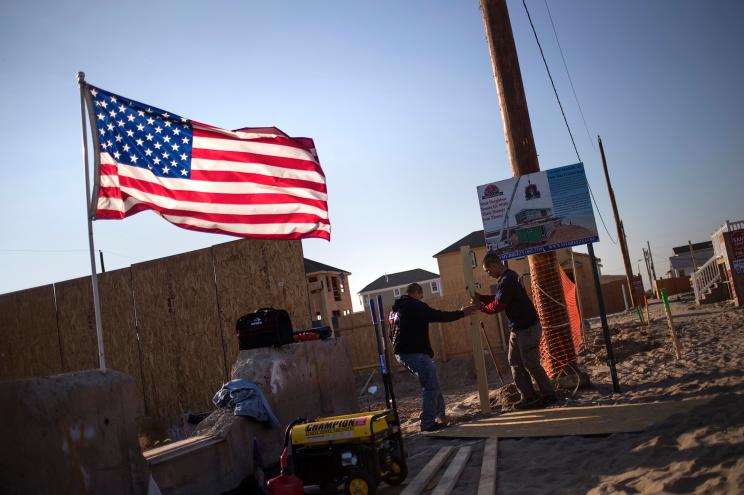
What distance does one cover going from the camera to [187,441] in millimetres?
6152

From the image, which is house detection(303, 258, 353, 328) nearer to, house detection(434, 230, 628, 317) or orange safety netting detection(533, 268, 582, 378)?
house detection(434, 230, 628, 317)

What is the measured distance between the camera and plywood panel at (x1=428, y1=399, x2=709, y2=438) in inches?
241

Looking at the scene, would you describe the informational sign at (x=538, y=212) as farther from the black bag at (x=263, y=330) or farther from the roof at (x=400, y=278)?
the roof at (x=400, y=278)

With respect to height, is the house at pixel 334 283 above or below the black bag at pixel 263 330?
above

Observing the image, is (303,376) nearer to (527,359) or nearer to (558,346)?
(527,359)

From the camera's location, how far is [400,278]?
65812 millimetres

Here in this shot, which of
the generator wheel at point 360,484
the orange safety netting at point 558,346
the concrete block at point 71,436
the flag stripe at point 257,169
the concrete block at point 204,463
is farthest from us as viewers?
the orange safety netting at point 558,346

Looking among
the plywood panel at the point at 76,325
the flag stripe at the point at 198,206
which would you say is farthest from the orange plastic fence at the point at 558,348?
the plywood panel at the point at 76,325

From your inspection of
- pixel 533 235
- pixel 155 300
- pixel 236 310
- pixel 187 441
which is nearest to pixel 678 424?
pixel 533 235

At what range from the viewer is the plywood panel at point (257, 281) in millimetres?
12898

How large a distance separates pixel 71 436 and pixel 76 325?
11.9m

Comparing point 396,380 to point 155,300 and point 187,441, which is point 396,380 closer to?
point 155,300

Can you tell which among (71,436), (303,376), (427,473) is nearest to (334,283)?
(303,376)

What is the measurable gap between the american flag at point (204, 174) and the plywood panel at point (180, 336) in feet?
18.8
